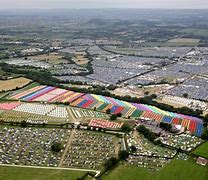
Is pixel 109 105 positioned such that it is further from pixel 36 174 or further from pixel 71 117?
pixel 36 174

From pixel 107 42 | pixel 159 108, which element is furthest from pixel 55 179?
pixel 107 42

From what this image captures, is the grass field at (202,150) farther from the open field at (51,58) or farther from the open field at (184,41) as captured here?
the open field at (184,41)

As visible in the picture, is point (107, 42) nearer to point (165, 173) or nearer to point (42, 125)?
point (42, 125)

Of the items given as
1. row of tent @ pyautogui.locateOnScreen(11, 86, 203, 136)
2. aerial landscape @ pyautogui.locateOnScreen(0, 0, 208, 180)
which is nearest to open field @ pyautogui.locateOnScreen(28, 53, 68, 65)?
aerial landscape @ pyautogui.locateOnScreen(0, 0, 208, 180)

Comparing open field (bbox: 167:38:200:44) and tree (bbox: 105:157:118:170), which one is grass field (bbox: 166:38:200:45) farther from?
tree (bbox: 105:157:118:170)

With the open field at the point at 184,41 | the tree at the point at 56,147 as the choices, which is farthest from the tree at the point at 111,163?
the open field at the point at 184,41

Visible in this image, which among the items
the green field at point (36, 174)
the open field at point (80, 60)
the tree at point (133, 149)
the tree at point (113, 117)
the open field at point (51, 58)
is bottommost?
the open field at point (80, 60)

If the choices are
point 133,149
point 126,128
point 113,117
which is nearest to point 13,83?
point 113,117

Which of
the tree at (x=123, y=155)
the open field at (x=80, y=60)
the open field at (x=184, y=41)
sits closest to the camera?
the tree at (x=123, y=155)
